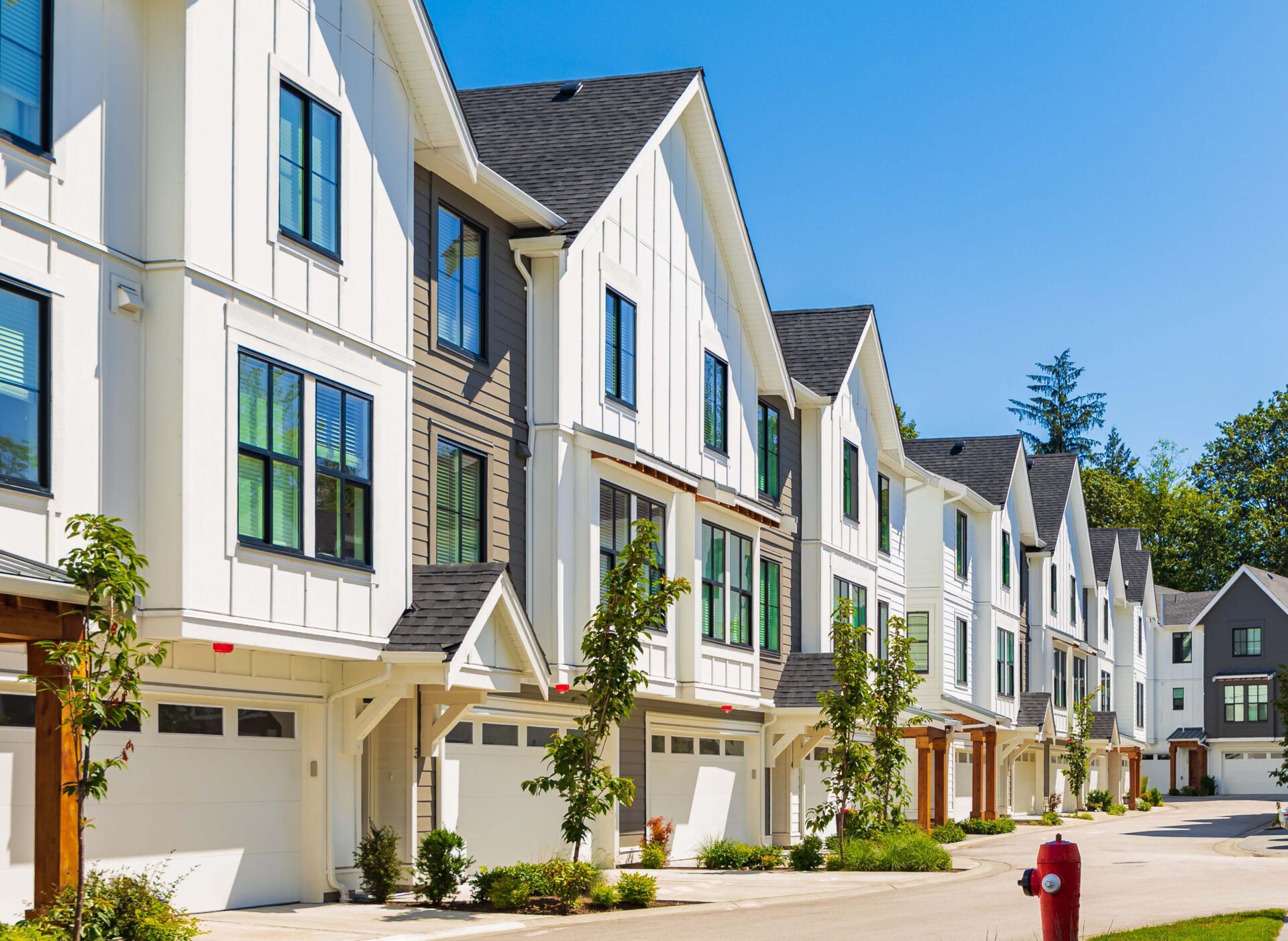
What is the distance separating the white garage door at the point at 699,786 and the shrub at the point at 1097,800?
3395 cm

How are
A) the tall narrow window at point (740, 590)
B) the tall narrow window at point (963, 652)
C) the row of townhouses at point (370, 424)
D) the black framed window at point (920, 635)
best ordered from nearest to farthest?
the row of townhouses at point (370, 424)
the tall narrow window at point (740, 590)
the black framed window at point (920, 635)
the tall narrow window at point (963, 652)

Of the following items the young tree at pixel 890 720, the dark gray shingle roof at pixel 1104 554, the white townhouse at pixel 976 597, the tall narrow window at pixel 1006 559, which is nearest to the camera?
the young tree at pixel 890 720

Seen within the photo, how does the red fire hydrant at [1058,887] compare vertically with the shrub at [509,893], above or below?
above

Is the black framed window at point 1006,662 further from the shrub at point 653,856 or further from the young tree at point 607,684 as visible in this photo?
the young tree at point 607,684

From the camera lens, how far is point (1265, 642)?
83688 millimetres

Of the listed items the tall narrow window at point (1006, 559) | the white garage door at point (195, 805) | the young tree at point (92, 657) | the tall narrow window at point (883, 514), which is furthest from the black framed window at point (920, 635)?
the young tree at point (92, 657)

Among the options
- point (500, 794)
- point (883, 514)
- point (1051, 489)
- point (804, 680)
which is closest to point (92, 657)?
point (500, 794)

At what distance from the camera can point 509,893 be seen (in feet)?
62.4

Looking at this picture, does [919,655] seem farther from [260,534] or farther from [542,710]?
A: [260,534]

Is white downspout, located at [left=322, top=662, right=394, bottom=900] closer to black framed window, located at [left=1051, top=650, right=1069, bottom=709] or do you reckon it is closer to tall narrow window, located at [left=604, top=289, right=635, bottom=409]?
tall narrow window, located at [left=604, top=289, right=635, bottom=409]

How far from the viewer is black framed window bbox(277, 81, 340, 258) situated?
1741cm

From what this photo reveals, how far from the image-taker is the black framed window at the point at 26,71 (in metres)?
14.1

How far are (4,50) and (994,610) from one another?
41.5m

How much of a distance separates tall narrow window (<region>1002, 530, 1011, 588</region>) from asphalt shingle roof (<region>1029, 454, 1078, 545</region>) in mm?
5067
